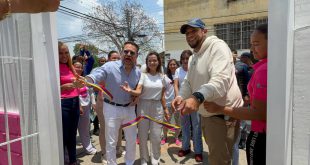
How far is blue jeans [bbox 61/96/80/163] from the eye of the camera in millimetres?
3742

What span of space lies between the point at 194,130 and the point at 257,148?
8.52 ft

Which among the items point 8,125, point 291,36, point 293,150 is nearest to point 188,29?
point 291,36

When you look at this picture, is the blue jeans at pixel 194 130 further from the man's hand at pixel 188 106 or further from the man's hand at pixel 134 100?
the man's hand at pixel 188 106

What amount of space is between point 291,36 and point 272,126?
1.52 feet

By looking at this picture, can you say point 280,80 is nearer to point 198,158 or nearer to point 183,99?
point 183,99

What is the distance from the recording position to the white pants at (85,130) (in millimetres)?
4848

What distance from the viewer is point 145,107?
396 centimetres

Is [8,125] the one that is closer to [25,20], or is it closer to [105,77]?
[25,20]

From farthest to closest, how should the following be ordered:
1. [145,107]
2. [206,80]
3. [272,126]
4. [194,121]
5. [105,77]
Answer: [194,121] < [145,107] < [105,77] < [206,80] < [272,126]

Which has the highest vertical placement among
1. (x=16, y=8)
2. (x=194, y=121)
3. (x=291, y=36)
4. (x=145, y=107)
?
(x=16, y=8)

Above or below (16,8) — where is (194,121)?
below

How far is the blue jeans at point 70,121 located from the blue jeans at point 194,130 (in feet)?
6.01

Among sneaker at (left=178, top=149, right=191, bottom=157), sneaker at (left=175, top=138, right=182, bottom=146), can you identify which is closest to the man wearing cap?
sneaker at (left=178, top=149, right=191, bottom=157)

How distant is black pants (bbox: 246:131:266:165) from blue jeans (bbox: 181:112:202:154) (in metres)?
2.45
